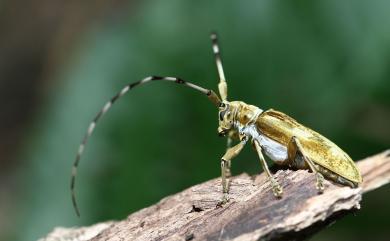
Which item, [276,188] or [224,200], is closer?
[276,188]

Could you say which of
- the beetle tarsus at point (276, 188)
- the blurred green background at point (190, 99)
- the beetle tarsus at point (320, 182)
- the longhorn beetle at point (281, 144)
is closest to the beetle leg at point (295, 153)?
the longhorn beetle at point (281, 144)

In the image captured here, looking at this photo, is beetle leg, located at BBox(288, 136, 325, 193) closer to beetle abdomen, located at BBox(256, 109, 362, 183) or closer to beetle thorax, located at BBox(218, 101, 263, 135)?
beetle abdomen, located at BBox(256, 109, 362, 183)

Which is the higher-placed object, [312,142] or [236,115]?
[236,115]

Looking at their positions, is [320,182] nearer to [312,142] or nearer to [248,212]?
[248,212]

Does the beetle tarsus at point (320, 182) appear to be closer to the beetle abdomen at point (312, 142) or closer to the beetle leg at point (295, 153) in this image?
the beetle leg at point (295, 153)

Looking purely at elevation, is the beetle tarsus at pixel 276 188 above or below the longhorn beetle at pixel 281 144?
below

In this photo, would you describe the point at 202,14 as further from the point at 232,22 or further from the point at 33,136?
the point at 33,136

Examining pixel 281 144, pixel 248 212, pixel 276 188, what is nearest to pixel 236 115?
pixel 281 144
